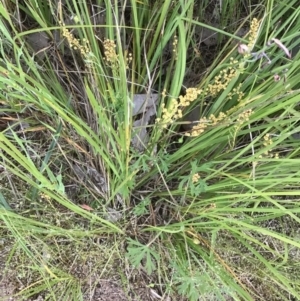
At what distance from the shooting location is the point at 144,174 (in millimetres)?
880

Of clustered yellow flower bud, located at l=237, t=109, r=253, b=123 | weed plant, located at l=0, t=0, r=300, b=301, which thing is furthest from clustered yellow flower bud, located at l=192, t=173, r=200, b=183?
clustered yellow flower bud, located at l=237, t=109, r=253, b=123

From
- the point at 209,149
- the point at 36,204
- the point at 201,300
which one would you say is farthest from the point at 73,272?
the point at 209,149

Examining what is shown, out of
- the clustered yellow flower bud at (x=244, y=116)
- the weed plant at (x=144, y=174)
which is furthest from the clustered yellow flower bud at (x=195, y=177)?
the clustered yellow flower bud at (x=244, y=116)

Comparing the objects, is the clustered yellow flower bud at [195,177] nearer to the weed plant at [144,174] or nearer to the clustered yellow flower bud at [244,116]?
the weed plant at [144,174]

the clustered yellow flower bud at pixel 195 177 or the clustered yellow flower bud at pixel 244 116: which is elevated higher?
the clustered yellow flower bud at pixel 244 116

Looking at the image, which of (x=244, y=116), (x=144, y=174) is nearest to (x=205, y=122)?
(x=244, y=116)

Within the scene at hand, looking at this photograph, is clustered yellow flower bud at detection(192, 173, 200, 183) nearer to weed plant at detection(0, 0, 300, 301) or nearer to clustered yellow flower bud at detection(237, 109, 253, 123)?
weed plant at detection(0, 0, 300, 301)

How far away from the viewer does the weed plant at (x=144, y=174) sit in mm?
789

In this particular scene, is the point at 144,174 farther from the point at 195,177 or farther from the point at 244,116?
the point at 244,116

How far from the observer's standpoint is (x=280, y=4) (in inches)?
31.3

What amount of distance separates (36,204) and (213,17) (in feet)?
1.60

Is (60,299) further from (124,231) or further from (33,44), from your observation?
(33,44)

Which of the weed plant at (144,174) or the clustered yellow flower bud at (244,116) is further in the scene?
the weed plant at (144,174)

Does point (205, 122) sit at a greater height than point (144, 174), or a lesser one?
greater
